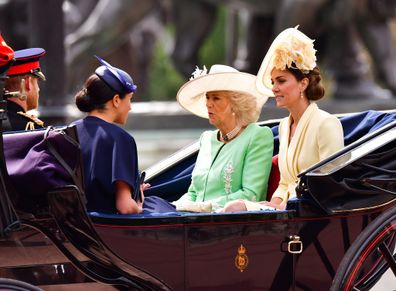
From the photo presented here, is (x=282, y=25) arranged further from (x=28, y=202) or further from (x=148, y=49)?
(x=148, y=49)

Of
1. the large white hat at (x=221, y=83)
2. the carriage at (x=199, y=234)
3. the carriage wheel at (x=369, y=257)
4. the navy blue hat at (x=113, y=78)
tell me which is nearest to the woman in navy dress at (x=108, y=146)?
the navy blue hat at (x=113, y=78)

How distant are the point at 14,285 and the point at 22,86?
104cm

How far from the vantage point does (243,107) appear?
15.6 feet

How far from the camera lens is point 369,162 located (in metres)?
4.17

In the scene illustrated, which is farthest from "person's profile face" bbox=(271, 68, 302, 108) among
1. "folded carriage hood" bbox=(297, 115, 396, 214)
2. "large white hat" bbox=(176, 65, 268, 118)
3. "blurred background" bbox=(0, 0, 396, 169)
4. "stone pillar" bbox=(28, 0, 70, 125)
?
"blurred background" bbox=(0, 0, 396, 169)

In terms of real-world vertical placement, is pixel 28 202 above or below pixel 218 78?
below

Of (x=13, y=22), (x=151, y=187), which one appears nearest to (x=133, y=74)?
(x=13, y=22)

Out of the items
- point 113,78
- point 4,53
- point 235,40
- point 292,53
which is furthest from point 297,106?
point 235,40

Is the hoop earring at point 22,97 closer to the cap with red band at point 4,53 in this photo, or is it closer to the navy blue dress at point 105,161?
the navy blue dress at point 105,161

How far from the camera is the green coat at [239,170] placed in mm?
4574

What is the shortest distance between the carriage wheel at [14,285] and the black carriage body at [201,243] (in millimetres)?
98

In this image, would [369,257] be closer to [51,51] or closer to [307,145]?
[307,145]

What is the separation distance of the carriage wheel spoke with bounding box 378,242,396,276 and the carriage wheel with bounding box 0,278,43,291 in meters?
1.30

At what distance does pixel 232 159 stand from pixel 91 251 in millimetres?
985
